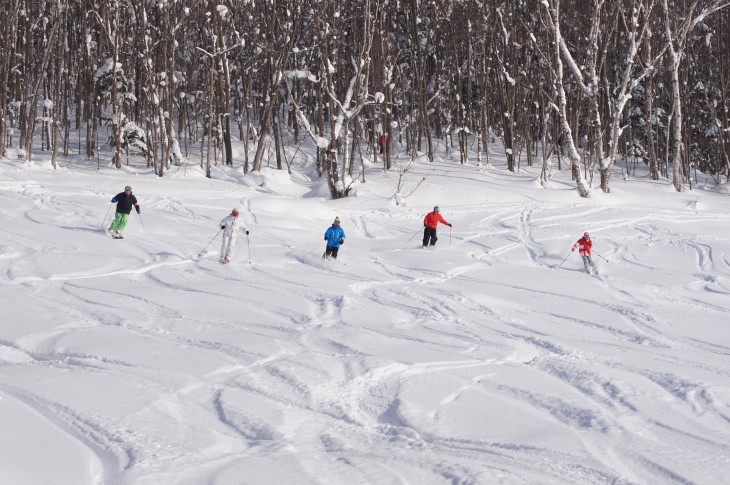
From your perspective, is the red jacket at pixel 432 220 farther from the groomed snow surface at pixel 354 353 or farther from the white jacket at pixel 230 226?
the white jacket at pixel 230 226

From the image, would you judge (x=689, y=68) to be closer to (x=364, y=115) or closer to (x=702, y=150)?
(x=702, y=150)

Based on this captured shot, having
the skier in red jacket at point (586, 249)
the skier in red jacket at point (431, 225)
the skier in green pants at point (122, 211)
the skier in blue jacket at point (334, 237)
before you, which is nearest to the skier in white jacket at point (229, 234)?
the skier in blue jacket at point (334, 237)

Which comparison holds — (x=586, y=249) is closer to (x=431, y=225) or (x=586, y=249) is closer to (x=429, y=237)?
(x=431, y=225)

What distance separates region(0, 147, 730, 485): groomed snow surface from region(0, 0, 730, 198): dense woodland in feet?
25.5

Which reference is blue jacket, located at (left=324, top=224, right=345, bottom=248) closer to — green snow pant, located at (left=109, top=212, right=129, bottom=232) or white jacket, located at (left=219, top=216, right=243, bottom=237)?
white jacket, located at (left=219, top=216, right=243, bottom=237)

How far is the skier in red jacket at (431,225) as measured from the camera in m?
18.3

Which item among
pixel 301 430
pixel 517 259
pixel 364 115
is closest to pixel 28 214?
pixel 517 259

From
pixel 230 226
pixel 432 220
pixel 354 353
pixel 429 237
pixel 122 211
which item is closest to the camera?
pixel 354 353

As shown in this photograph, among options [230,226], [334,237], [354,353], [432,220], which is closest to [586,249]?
[432,220]

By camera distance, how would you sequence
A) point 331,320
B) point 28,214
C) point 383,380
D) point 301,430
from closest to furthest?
1. point 301,430
2. point 383,380
3. point 331,320
4. point 28,214

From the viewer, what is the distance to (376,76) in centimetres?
3106

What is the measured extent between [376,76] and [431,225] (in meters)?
14.4

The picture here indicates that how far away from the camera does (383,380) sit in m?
7.91

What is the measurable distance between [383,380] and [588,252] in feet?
31.0
